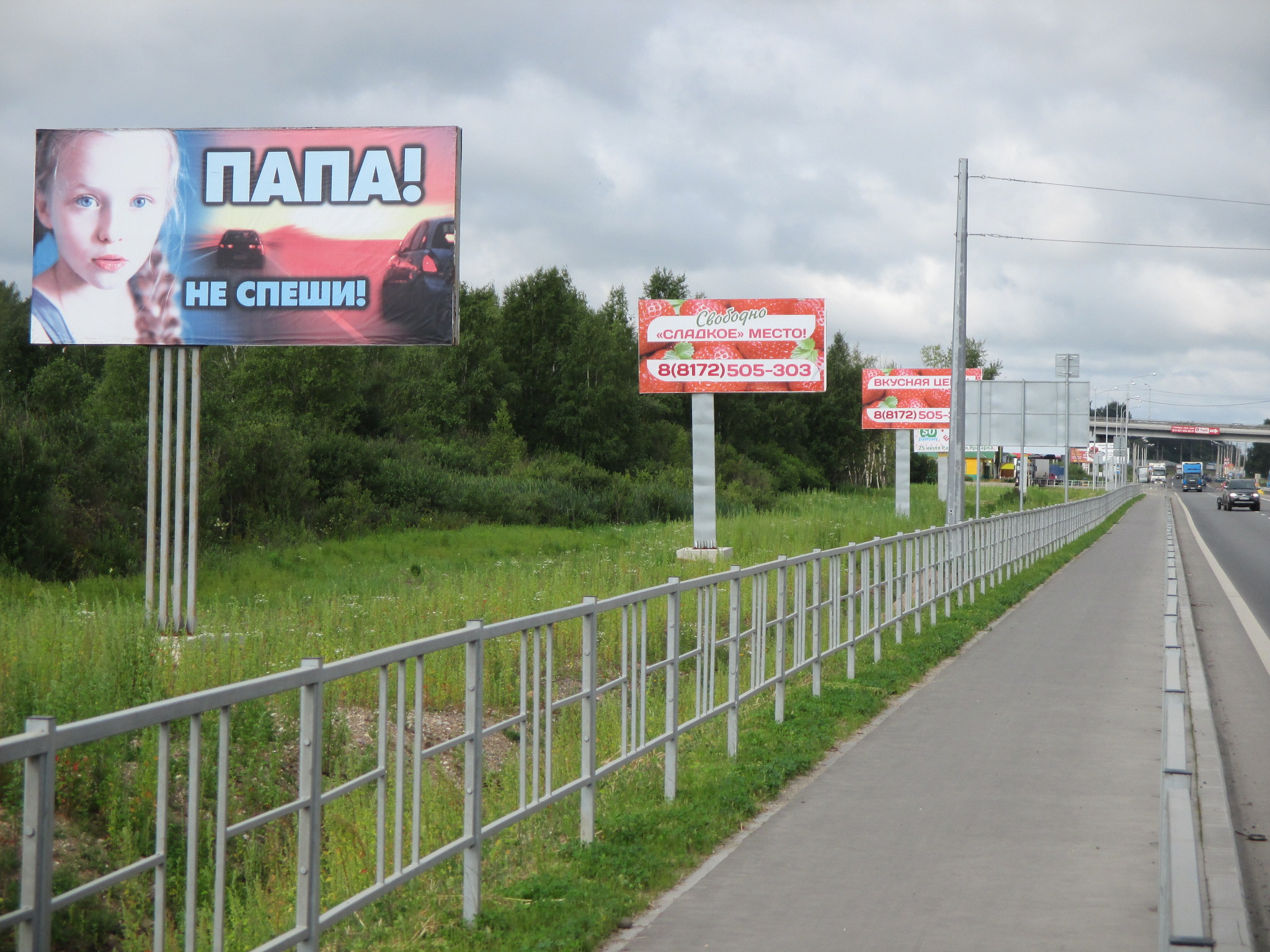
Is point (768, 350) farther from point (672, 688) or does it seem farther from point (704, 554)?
point (672, 688)

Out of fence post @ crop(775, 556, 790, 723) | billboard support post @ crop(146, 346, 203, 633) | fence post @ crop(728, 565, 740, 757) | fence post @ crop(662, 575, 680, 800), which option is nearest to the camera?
fence post @ crop(662, 575, 680, 800)

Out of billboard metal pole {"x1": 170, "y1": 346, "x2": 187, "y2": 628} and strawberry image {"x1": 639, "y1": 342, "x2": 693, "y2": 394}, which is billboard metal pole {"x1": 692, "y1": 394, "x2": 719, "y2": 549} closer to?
strawberry image {"x1": 639, "y1": 342, "x2": 693, "y2": 394}

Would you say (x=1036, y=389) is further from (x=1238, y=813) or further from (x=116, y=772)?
(x=116, y=772)

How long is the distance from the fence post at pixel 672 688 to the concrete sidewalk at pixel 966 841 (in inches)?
26.8

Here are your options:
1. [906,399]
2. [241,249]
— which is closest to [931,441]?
[906,399]

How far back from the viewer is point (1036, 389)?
126 feet

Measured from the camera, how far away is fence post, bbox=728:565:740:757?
8492 mm

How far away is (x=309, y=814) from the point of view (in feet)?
13.1

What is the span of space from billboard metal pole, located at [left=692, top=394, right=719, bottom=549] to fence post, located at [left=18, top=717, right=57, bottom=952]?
23783mm

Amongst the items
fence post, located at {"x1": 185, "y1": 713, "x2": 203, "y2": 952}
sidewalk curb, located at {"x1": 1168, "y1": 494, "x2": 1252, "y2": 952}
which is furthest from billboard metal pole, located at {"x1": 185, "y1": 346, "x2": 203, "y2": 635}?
fence post, located at {"x1": 185, "y1": 713, "x2": 203, "y2": 952}

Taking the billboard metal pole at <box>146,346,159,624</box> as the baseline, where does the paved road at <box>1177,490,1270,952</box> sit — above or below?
below

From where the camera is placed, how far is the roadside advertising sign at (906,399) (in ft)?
152

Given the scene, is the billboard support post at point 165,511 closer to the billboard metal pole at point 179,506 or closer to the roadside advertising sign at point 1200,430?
the billboard metal pole at point 179,506

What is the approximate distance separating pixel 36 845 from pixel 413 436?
5372 centimetres
